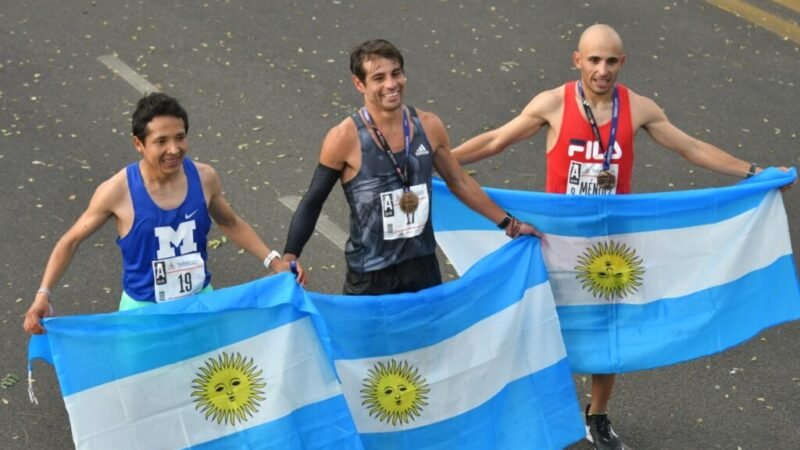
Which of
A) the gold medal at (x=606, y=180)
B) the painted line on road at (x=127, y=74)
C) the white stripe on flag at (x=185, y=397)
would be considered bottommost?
the white stripe on flag at (x=185, y=397)

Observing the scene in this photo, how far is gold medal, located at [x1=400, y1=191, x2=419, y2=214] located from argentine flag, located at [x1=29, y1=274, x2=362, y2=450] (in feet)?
2.14

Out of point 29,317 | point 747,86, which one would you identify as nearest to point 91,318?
point 29,317

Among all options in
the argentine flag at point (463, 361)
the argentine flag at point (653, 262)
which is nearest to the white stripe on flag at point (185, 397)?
the argentine flag at point (463, 361)

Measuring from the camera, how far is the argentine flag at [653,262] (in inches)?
273

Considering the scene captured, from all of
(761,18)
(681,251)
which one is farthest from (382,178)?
(761,18)

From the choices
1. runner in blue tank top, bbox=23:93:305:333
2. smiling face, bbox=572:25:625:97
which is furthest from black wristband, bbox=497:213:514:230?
runner in blue tank top, bbox=23:93:305:333

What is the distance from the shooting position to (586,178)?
6.91 meters

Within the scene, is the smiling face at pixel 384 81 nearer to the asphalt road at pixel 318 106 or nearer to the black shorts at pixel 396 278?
the black shorts at pixel 396 278

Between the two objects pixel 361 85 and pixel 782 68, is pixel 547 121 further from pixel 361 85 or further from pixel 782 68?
pixel 782 68

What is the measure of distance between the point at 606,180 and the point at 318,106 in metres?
5.25

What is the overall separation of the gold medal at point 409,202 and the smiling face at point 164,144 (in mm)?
1021

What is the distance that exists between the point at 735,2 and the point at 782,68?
5.78 feet

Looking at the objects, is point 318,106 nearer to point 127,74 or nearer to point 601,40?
point 127,74

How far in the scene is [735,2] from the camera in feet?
47.2
